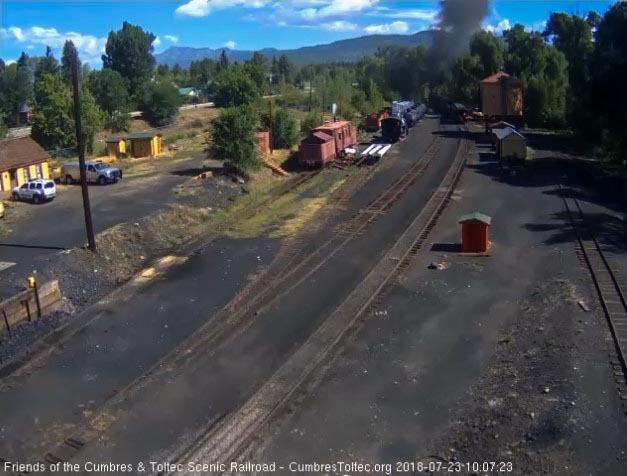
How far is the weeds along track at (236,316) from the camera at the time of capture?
11.6 metres

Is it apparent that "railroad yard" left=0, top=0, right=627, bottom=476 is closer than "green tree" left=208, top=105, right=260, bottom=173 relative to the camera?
Yes

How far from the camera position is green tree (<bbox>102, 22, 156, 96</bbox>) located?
106856 mm

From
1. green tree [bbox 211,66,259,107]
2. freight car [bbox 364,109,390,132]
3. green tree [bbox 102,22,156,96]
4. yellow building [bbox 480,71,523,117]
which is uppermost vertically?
green tree [bbox 102,22,156,96]

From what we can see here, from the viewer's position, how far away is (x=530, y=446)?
10.6 metres

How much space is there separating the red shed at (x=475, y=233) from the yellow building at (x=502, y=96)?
44.0 m

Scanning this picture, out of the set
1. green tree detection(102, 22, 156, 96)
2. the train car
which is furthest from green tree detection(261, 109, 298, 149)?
green tree detection(102, 22, 156, 96)

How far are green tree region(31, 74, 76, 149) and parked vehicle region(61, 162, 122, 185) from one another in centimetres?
1422

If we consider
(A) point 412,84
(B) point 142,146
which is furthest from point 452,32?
(B) point 142,146

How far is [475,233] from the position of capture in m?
21.7

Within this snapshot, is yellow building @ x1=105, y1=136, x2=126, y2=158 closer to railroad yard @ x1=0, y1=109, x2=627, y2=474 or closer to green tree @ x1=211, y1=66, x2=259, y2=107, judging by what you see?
railroad yard @ x1=0, y1=109, x2=627, y2=474

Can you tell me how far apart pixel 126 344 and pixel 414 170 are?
27.3 metres

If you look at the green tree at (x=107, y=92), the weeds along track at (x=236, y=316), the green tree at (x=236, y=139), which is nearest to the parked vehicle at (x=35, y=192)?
the green tree at (x=236, y=139)

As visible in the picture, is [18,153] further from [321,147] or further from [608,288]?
[608,288]

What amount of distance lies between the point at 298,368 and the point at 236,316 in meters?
3.64
